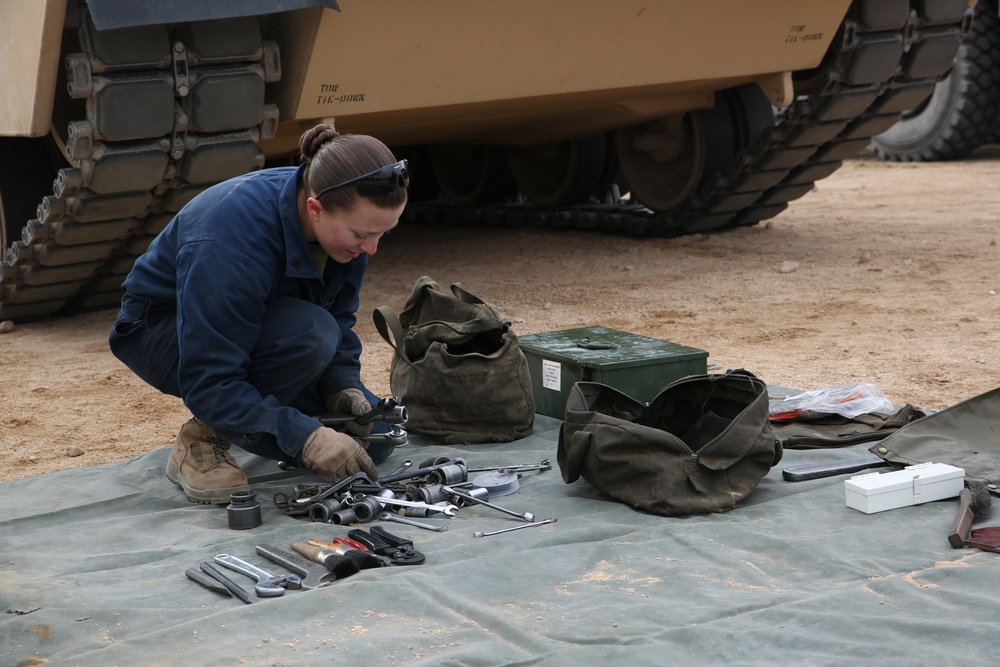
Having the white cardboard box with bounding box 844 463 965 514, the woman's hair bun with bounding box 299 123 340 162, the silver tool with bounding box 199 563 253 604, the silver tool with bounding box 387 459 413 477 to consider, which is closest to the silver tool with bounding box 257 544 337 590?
the silver tool with bounding box 199 563 253 604

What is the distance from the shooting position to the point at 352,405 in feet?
10.3

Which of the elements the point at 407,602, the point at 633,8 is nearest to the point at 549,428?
the point at 407,602

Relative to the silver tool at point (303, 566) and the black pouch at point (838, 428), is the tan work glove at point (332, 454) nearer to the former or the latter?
the silver tool at point (303, 566)

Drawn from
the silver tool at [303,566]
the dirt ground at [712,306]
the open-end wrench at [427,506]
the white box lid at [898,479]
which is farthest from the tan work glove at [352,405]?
the white box lid at [898,479]

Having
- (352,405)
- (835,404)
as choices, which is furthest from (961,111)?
(352,405)

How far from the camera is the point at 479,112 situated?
5.71 metres

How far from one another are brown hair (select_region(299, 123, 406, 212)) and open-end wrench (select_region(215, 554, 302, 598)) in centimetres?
81

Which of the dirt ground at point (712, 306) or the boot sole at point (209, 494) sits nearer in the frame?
the boot sole at point (209, 494)

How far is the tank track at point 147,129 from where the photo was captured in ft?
14.3

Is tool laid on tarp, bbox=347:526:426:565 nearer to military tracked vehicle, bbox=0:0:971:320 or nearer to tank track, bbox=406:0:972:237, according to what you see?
military tracked vehicle, bbox=0:0:971:320

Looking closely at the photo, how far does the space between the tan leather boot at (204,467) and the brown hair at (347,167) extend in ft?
2.43

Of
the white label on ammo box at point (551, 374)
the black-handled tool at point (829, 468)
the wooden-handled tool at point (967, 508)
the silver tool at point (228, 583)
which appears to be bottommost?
the silver tool at point (228, 583)

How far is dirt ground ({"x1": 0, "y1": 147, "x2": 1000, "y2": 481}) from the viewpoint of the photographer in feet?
13.0

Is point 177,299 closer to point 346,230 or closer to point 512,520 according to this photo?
point 346,230
